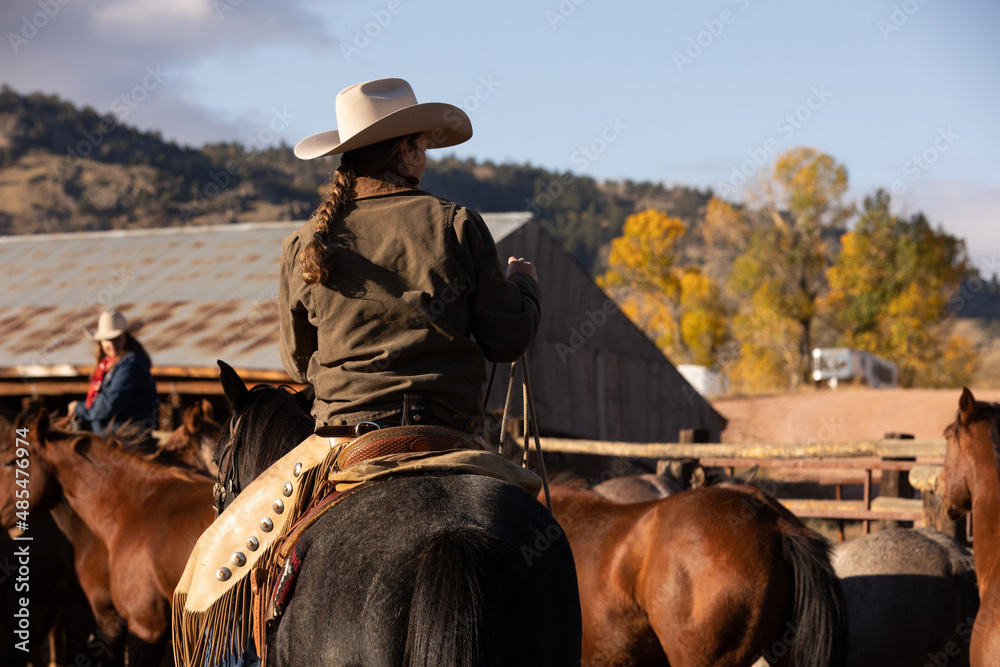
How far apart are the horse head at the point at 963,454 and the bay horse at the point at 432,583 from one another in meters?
3.12

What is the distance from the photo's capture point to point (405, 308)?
2.51 metres

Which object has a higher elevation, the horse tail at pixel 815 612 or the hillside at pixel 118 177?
the hillside at pixel 118 177

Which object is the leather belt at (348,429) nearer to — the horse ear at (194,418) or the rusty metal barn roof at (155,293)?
the horse ear at (194,418)

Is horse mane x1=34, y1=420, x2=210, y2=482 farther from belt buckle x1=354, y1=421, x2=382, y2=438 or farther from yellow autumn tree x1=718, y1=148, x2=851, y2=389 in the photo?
yellow autumn tree x1=718, y1=148, x2=851, y2=389

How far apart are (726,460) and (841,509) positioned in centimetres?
136

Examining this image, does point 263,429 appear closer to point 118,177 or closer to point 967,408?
point 967,408

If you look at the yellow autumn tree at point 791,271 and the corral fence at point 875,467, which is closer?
the corral fence at point 875,467

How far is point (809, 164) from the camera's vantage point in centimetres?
3934

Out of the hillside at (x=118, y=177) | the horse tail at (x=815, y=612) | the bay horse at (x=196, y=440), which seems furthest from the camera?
the hillside at (x=118, y=177)

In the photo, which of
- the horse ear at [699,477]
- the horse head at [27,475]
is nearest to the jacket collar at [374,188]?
the horse head at [27,475]

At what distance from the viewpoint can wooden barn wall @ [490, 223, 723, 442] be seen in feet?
51.0

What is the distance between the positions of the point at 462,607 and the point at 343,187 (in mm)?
1356

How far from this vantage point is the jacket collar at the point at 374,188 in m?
2.65

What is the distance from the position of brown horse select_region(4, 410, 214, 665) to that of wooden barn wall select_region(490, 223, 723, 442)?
8913 millimetres
